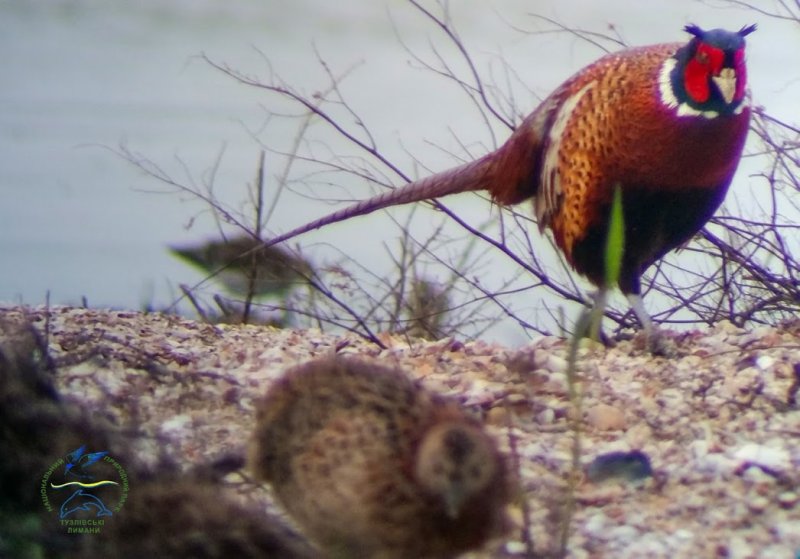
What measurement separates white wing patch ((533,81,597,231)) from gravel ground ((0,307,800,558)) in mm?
655

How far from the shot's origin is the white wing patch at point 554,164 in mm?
4492

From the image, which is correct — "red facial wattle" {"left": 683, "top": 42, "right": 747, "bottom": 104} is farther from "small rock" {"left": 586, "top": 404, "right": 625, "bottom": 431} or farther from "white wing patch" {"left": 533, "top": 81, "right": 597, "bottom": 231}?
"small rock" {"left": 586, "top": 404, "right": 625, "bottom": 431}

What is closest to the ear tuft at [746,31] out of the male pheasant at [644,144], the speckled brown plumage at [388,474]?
the male pheasant at [644,144]

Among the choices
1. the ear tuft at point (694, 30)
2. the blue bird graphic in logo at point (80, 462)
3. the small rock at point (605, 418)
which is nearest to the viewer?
the blue bird graphic in logo at point (80, 462)

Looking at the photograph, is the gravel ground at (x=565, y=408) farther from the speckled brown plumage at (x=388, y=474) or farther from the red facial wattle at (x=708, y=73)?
the red facial wattle at (x=708, y=73)

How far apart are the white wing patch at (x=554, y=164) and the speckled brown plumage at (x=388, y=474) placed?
7.68 feet

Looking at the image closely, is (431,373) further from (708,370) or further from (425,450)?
(425,450)

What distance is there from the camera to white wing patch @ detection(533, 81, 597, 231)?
4492 millimetres

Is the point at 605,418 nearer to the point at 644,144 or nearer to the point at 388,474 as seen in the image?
the point at 388,474

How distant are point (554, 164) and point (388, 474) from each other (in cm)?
255

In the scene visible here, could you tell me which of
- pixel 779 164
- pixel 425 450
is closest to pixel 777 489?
pixel 425 450

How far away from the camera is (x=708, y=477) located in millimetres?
2660

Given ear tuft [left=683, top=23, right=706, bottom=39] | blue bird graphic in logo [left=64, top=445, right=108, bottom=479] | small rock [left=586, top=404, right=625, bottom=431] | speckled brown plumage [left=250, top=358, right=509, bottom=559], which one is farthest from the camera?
ear tuft [left=683, top=23, right=706, bottom=39]

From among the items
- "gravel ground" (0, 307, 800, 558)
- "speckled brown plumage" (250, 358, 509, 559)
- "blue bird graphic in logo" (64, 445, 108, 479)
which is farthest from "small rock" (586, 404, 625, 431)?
"blue bird graphic in logo" (64, 445, 108, 479)
